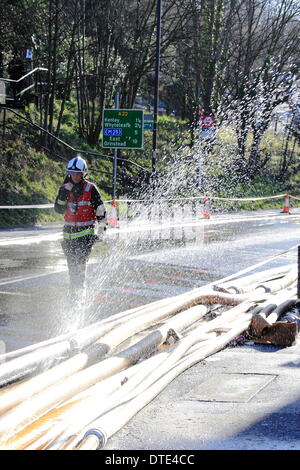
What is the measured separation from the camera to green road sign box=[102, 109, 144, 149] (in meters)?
26.8

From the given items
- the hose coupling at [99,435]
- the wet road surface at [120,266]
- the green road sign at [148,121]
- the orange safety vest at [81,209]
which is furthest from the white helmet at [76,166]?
the green road sign at [148,121]

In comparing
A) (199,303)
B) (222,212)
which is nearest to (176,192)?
(222,212)

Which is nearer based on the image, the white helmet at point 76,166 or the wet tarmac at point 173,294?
the wet tarmac at point 173,294

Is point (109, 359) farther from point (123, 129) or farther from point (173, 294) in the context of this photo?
point (123, 129)

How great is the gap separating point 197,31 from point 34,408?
34632mm

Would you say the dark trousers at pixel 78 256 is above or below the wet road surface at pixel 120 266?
above

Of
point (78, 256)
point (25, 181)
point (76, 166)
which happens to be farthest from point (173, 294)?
point (25, 181)

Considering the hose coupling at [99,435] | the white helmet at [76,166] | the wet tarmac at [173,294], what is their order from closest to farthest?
the hose coupling at [99,435], the wet tarmac at [173,294], the white helmet at [76,166]

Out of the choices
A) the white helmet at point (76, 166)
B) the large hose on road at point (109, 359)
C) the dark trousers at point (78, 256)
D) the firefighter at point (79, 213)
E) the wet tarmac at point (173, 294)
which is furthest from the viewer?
the dark trousers at point (78, 256)

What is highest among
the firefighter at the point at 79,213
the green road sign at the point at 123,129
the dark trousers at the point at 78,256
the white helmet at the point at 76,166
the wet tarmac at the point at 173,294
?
the green road sign at the point at 123,129

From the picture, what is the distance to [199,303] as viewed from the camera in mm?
10141

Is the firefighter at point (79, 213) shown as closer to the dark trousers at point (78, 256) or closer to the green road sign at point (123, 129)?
the dark trousers at point (78, 256)

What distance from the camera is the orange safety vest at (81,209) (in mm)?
10312

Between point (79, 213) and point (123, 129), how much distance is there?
17.0 metres
